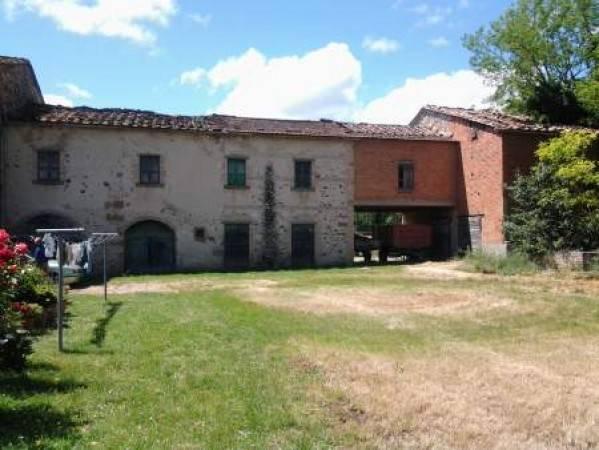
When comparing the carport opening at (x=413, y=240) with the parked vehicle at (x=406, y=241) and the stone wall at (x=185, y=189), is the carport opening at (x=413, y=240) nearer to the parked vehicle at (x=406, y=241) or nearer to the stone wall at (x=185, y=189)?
the parked vehicle at (x=406, y=241)

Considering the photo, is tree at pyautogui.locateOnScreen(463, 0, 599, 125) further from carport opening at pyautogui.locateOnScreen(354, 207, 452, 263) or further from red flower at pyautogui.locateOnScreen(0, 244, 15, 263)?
red flower at pyautogui.locateOnScreen(0, 244, 15, 263)

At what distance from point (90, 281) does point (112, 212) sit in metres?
4.16

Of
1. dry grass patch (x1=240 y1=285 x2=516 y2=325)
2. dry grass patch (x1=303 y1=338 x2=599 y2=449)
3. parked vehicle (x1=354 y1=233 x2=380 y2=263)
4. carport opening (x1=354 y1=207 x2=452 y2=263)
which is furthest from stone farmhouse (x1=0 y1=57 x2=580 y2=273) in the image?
dry grass patch (x1=303 y1=338 x2=599 y2=449)

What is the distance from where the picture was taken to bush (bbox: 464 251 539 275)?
1952 cm

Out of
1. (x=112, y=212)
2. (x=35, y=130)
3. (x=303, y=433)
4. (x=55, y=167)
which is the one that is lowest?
(x=303, y=433)

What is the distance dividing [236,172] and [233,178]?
0.29m

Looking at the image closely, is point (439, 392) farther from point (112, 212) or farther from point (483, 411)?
point (112, 212)

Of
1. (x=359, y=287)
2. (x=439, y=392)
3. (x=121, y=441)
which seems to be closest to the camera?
(x=121, y=441)

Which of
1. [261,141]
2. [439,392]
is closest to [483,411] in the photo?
[439,392]

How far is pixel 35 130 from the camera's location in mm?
22188

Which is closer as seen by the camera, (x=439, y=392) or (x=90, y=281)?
(x=439, y=392)

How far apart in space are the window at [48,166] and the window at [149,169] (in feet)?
10.1

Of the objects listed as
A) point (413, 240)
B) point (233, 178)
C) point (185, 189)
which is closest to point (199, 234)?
point (185, 189)

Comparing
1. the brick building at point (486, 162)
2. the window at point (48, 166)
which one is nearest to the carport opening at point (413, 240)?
the brick building at point (486, 162)
